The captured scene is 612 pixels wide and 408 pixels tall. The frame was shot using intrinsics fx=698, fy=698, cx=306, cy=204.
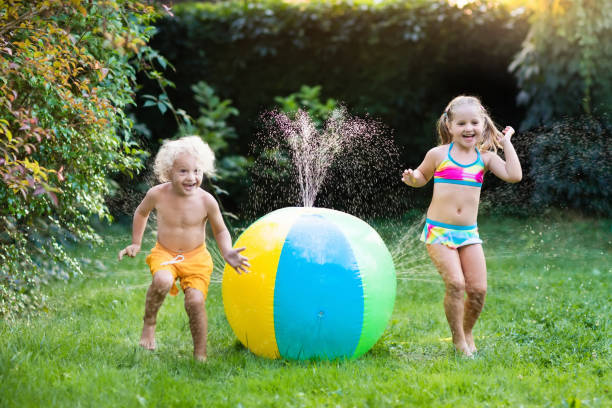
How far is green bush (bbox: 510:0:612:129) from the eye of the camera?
281 inches

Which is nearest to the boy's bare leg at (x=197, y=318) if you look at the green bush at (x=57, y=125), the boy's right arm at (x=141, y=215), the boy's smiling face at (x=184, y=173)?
the boy's right arm at (x=141, y=215)

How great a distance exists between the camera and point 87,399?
3086 mm

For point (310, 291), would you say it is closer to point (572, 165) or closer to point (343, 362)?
point (343, 362)

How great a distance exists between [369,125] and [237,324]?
516cm

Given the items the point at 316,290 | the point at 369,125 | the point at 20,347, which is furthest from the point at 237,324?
the point at 369,125

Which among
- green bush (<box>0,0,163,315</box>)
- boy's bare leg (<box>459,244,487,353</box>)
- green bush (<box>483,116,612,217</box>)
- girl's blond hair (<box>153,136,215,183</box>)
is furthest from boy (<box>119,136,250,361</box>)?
green bush (<box>483,116,612,217</box>)

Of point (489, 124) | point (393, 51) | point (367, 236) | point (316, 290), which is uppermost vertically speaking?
point (393, 51)

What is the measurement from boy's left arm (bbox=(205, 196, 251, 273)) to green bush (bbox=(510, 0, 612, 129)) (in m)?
4.80

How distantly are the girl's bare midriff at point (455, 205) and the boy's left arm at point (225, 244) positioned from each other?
1.15 metres

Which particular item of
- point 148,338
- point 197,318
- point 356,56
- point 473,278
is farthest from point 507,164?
point 356,56

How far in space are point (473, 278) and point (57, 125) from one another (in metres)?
2.60

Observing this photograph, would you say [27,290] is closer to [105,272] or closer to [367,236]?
[105,272]

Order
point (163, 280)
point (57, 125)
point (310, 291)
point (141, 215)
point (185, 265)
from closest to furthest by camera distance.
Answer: point (310, 291) → point (163, 280) → point (185, 265) → point (141, 215) → point (57, 125)

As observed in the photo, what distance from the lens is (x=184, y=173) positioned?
383cm
